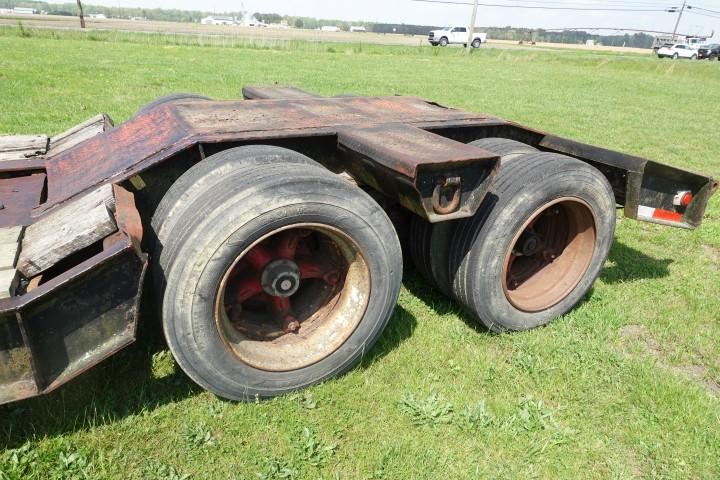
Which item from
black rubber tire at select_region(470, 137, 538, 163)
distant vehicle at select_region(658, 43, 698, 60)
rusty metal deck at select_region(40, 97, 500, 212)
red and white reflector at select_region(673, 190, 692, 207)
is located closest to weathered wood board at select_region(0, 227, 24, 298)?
rusty metal deck at select_region(40, 97, 500, 212)

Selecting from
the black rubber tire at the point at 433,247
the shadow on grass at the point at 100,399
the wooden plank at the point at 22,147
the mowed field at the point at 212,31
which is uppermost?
the wooden plank at the point at 22,147

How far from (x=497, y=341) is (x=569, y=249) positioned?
33.2 inches

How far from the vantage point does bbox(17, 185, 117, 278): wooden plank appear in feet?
7.23

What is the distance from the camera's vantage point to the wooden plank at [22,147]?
141 inches

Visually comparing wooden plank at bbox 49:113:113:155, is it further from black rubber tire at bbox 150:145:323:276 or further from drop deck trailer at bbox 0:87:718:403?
black rubber tire at bbox 150:145:323:276

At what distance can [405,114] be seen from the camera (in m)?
3.64

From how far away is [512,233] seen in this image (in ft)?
9.90

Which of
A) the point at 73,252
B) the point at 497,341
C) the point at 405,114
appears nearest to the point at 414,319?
the point at 497,341

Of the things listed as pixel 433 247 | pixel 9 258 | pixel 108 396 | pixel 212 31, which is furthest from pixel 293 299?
pixel 212 31

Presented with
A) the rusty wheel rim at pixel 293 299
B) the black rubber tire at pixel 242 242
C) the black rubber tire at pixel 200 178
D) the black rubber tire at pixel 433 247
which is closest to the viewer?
the black rubber tire at pixel 242 242

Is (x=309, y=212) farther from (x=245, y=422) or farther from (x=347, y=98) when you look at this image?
(x=347, y=98)

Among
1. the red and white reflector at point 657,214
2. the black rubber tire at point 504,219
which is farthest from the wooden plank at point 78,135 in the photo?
the red and white reflector at point 657,214

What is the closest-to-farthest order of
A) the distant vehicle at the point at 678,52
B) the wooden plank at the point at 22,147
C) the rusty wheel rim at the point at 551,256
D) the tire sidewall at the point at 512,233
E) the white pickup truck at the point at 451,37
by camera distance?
the tire sidewall at the point at 512,233
the rusty wheel rim at the point at 551,256
the wooden plank at the point at 22,147
the white pickup truck at the point at 451,37
the distant vehicle at the point at 678,52

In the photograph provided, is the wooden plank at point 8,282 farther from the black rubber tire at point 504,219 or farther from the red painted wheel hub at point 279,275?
the black rubber tire at point 504,219
